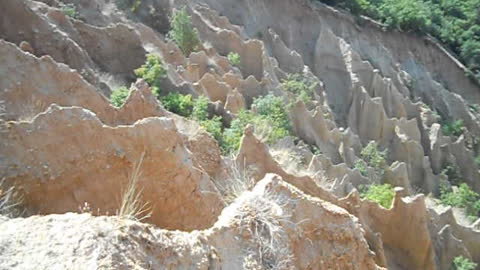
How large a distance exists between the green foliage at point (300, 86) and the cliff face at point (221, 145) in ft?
0.93

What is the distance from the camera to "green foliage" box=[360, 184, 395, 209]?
16094mm

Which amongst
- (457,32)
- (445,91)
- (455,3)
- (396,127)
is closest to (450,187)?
(396,127)

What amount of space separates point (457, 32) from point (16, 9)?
25802mm

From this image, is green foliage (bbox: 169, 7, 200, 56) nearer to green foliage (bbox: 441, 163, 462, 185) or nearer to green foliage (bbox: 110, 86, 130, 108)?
green foliage (bbox: 110, 86, 130, 108)

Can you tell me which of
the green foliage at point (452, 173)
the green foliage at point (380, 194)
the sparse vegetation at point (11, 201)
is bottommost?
the green foliage at point (452, 173)

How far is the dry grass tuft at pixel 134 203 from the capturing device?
4379 mm

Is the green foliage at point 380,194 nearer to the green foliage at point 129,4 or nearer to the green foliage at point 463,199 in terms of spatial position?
the green foliage at point 463,199

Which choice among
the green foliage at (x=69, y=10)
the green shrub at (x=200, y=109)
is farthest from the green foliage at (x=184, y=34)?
the green shrub at (x=200, y=109)

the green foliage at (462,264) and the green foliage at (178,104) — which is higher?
the green foliage at (178,104)

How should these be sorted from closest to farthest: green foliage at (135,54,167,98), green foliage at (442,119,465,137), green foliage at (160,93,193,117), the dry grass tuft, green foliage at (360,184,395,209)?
the dry grass tuft → green foliage at (160,93,193,117) → green foliage at (135,54,167,98) → green foliage at (360,184,395,209) → green foliage at (442,119,465,137)

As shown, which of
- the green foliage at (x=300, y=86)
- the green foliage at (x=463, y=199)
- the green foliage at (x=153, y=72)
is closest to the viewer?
the green foliage at (x=153, y=72)

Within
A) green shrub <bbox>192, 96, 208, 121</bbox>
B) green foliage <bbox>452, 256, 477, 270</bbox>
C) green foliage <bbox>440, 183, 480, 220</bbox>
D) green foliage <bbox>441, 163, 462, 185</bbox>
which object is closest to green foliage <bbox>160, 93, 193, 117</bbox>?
green shrub <bbox>192, 96, 208, 121</bbox>

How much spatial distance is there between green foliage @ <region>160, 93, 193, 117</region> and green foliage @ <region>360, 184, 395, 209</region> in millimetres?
4896

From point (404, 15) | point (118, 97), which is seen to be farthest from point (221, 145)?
point (404, 15)
